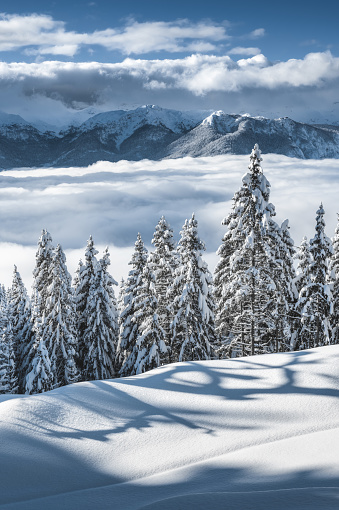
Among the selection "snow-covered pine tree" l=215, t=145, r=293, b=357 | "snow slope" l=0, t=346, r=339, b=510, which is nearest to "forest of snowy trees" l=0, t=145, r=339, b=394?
"snow-covered pine tree" l=215, t=145, r=293, b=357

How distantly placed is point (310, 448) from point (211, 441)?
2.07 m

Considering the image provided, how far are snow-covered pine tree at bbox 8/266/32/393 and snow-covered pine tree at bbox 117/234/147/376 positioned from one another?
8.67m

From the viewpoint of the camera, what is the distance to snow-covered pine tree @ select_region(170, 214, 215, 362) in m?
24.8

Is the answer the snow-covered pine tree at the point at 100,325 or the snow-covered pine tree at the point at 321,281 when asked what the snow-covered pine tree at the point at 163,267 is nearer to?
the snow-covered pine tree at the point at 100,325

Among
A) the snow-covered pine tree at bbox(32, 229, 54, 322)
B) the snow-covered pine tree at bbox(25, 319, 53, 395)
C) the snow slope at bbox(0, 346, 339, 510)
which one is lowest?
the snow-covered pine tree at bbox(25, 319, 53, 395)

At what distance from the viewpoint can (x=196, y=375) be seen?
11.9m

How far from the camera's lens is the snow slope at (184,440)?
6.75 meters

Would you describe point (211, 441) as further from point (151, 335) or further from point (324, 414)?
point (151, 335)

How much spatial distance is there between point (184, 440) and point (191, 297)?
16.7 meters

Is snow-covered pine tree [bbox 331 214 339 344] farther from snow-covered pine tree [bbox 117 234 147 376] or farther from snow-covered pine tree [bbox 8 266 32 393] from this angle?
snow-covered pine tree [bbox 8 266 32 393]

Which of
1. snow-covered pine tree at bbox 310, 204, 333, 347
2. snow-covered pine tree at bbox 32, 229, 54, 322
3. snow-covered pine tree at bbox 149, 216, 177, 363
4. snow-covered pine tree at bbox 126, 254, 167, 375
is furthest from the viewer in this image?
snow-covered pine tree at bbox 32, 229, 54, 322

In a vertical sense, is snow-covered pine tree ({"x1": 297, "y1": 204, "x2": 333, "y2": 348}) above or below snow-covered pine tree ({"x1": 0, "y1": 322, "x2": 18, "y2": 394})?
above

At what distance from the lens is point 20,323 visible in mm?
35531

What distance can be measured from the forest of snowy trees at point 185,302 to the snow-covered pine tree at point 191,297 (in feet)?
0.22
